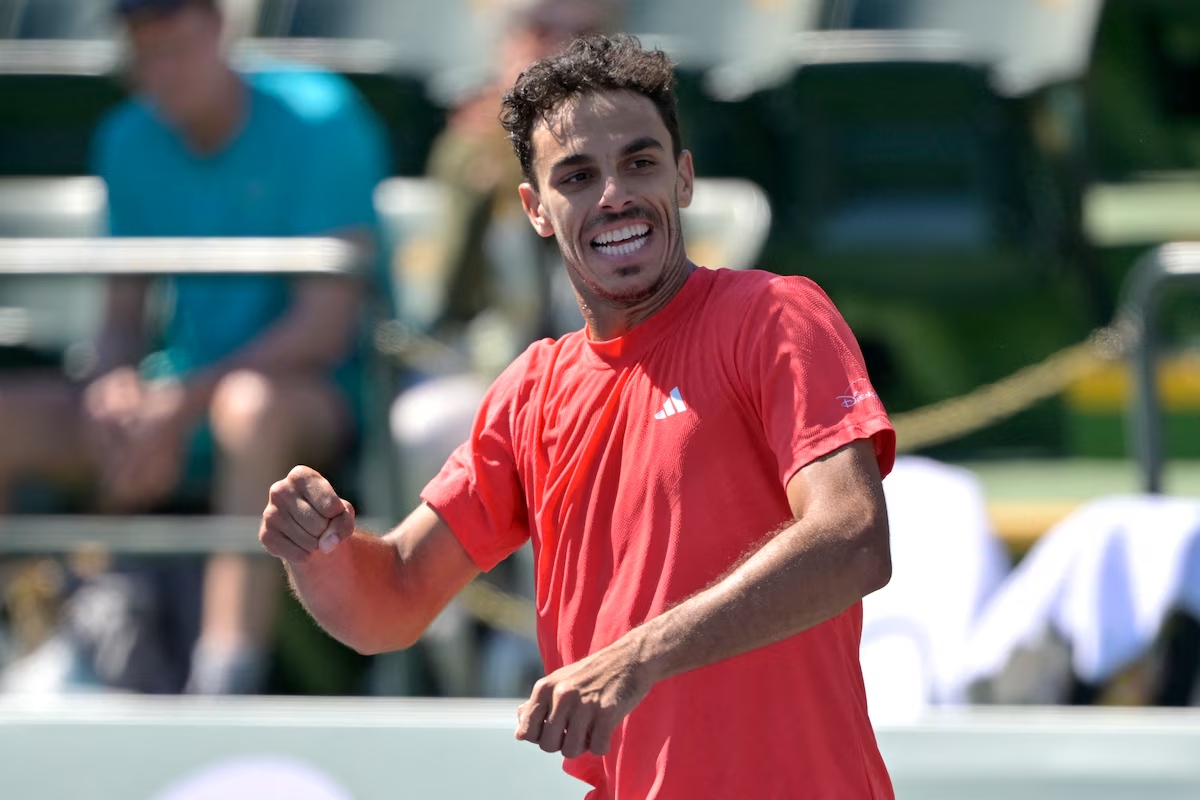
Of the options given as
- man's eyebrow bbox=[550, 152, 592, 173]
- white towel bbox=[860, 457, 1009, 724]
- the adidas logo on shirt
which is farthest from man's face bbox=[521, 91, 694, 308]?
white towel bbox=[860, 457, 1009, 724]

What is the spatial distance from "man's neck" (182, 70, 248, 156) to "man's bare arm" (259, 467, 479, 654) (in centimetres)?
187

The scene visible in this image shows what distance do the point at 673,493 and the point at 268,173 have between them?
6.78 ft

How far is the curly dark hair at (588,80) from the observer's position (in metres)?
1.80

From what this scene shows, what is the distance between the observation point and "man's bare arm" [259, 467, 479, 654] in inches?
70.7

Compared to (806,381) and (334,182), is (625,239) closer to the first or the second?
(806,381)

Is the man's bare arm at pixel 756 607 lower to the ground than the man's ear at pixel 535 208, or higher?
lower

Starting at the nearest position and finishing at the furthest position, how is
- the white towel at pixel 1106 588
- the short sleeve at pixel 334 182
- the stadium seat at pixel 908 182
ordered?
the white towel at pixel 1106 588, the short sleeve at pixel 334 182, the stadium seat at pixel 908 182

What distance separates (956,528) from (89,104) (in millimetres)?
3614

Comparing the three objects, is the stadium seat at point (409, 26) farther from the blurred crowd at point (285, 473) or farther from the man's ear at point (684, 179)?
the man's ear at point (684, 179)

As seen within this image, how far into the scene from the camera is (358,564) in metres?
1.91

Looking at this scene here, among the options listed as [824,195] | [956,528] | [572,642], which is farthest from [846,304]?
[572,642]

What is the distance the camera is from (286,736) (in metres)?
3.05

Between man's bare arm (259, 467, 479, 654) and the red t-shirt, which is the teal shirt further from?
the red t-shirt

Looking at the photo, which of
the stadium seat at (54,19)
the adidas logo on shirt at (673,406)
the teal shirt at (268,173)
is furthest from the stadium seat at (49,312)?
the stadium seat at (54,19)
